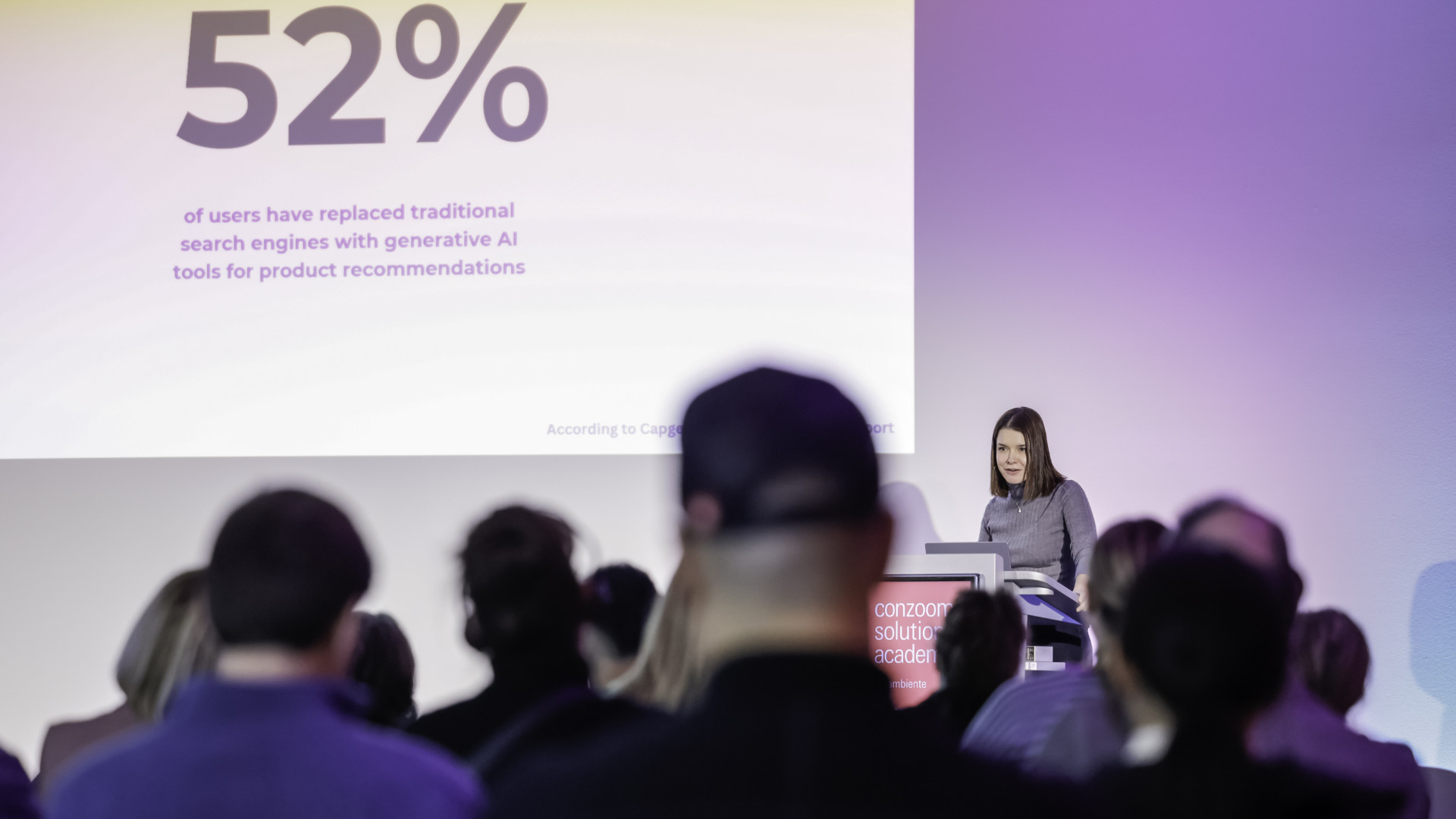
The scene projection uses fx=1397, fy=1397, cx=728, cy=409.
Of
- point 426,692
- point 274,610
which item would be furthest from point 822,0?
point 274,610

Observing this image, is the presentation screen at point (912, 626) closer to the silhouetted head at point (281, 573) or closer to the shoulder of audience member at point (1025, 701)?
the shoulder of audience member at point (1025, 701)

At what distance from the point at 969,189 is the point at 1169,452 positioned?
1.17 meters

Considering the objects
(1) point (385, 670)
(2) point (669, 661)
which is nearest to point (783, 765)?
(2) point (669, 661)

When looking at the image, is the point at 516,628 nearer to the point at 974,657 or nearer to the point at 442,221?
the point at 974,657

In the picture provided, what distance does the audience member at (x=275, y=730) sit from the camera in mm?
1221

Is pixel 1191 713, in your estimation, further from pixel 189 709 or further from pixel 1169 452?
pixel 1169 452

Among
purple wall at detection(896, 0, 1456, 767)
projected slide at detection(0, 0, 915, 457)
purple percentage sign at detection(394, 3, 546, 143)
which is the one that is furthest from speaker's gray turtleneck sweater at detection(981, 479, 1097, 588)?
purple percentage sign at detection(394, 3, 546, 143)

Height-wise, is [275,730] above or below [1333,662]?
above

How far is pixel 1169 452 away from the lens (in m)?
4.87

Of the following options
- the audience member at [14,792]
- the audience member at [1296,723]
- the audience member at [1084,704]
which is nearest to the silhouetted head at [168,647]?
the audience member at [14,792]

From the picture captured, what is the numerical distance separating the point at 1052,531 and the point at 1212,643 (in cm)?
348

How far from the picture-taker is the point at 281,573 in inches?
50.8

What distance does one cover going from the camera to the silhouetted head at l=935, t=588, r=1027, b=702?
227cm

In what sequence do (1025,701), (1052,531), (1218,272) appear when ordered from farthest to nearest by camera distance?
(1218,272) < (1052,531) < (1025,701)
